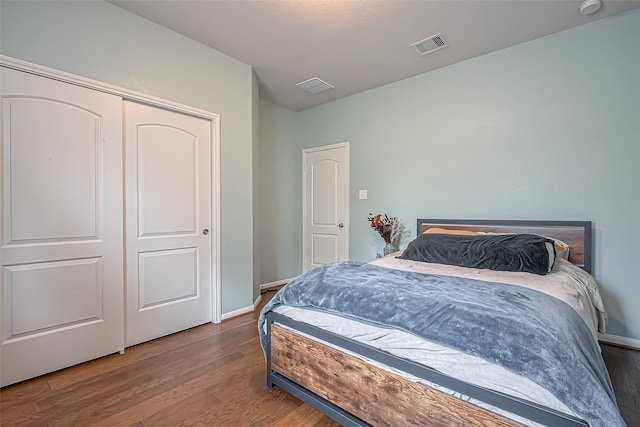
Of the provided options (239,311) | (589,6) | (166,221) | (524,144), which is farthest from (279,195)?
(589,6)

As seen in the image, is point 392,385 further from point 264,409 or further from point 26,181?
point 26,181

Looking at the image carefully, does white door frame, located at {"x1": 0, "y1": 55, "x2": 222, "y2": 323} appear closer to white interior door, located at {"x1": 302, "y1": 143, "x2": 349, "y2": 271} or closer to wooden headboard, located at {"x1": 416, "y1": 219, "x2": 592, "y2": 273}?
white interior door, located at {"x1": 302, "y1": 143, "x2": 349, "y2": 271}

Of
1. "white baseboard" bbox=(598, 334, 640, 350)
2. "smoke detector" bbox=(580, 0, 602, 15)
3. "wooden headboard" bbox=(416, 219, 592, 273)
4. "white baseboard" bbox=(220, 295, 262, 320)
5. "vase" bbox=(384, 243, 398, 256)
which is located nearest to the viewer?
"smoke detector" bbox=(580, 0, 602, 15)

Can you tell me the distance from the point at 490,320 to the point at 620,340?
7.35 feet

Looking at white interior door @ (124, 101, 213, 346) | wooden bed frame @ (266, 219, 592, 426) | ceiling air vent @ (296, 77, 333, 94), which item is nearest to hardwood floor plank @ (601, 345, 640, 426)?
wooden bed frame @ (266, 219, 592, 426)

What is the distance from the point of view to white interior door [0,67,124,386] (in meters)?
1.82

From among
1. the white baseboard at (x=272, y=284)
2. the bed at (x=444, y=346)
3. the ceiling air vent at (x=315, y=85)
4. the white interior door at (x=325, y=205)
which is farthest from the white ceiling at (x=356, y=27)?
the white baseboard at (x=272, y=284)

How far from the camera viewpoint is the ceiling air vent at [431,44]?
8.55 ft

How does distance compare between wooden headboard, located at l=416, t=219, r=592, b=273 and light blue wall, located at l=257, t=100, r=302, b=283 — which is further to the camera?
light blue wall, located at l=257, t=100, r=302, b=283

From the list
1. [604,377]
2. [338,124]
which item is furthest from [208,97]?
[604,377]

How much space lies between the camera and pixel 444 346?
117 centimetres

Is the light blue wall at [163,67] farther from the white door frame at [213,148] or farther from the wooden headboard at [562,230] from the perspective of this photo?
the wooden headboard at [562,230]

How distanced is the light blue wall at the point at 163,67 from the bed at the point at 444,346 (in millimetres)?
1372

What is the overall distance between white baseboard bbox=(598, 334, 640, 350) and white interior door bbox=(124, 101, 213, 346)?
3492 mm
